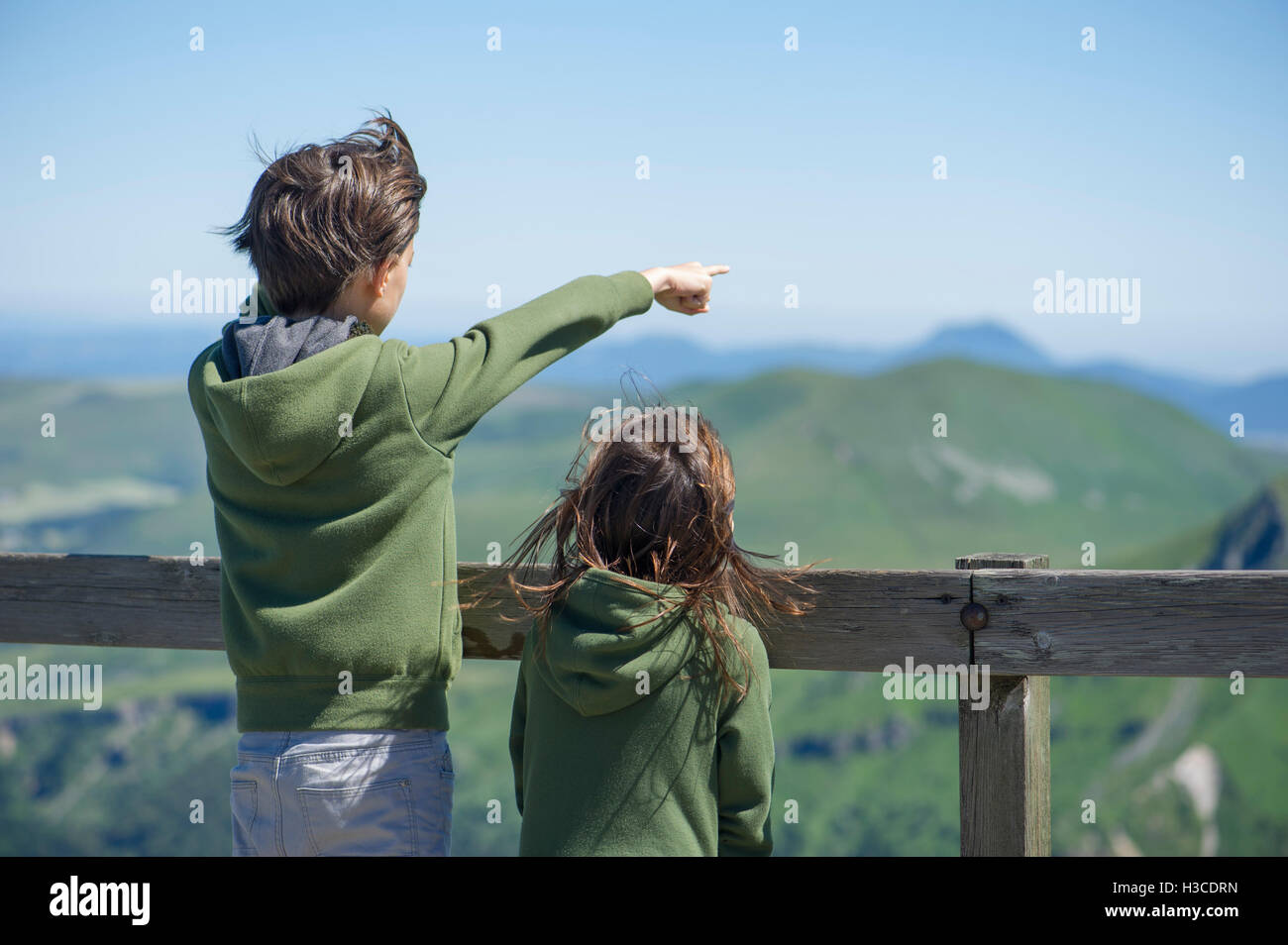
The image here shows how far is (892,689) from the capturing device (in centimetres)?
253

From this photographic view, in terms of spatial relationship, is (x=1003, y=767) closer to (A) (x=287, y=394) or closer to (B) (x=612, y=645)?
(B) (x=612, y=645)

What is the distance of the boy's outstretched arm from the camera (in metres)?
2.13

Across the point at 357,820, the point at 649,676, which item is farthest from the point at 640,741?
the point at 357,820

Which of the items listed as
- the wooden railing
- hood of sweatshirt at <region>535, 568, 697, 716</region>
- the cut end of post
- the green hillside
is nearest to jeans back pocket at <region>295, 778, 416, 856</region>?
Answer: hood of sweatshirt at <region>535, 568, 697, 716</region>

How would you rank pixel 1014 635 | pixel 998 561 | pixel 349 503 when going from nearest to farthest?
pixel 349 503
pixel 1014 635
pixel 998 561

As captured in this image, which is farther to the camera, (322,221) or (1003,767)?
(1003,767)

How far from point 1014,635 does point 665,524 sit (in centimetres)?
82

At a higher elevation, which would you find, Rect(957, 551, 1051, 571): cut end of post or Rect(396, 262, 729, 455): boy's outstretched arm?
Rect(396, 262, 729, 455): boy's outstretched arm

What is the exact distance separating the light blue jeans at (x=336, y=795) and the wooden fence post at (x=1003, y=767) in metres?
1.15

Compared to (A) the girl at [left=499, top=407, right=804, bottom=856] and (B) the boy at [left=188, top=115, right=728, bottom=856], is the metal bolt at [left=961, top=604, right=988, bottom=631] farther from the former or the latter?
(B) the boy at [left=188, top=115, right=728, bottom=856]

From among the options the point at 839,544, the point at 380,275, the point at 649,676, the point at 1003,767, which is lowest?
the point at 839,544

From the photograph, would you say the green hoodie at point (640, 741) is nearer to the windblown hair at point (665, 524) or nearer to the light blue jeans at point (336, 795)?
the windblown hair at point (665, 524)

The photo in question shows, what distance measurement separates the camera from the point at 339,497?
7.10ft

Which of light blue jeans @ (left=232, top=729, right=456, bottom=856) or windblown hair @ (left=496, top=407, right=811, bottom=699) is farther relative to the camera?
windblown hair @ (left=496, top=407, right=811, bottom=699)
